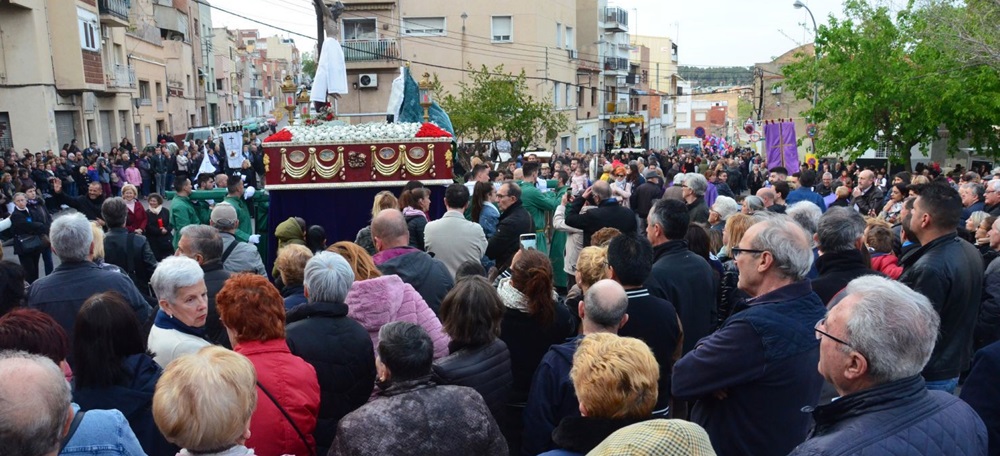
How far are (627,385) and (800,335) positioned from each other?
2.91ft

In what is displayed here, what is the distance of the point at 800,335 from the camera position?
3.29 metres

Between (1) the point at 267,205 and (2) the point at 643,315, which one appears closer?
(2) the point at 643,315

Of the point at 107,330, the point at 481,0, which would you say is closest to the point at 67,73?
the point at 481,0

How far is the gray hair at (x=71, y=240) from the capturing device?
4789 mm

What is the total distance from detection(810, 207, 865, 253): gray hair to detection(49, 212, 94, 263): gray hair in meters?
4.32

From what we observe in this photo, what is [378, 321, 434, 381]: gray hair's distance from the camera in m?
3.22

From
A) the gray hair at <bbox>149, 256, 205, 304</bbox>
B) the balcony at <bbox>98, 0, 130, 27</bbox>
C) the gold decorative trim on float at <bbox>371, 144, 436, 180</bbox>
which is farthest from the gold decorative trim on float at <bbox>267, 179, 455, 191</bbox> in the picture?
the balcony at <bbox>98, 0, 130, 27</bbox>

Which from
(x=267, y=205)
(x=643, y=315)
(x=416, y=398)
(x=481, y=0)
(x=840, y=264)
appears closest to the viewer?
(x=416, y=398)

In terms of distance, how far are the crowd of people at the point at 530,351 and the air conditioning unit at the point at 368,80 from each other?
28.5 metres

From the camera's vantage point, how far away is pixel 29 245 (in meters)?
10.0

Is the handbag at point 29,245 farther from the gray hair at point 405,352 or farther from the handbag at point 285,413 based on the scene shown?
the gray hair at point 405,352

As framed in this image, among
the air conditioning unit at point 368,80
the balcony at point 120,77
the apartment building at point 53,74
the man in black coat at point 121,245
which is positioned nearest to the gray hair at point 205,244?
the man in black coat at point 121,245

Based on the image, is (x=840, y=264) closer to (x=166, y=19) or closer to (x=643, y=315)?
(x=643, y=315)

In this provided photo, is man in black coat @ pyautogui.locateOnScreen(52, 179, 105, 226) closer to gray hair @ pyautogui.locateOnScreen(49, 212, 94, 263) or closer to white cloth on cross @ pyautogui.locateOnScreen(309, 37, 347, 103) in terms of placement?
white cloth on cross @ pyautogui.locateOnScreen(309, 37, 347, 103)
